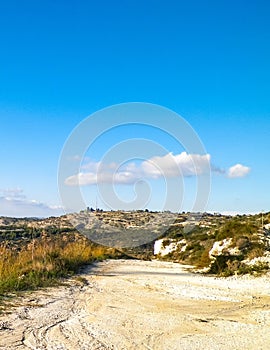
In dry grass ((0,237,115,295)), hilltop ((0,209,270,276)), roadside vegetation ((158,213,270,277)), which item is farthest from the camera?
hilltop ((0,209,270,276))

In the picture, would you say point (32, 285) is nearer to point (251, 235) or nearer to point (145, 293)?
point (145, 293)

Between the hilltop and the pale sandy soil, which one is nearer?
the pale sandy soil

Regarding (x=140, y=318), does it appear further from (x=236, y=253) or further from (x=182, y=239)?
(x=182, y=239)

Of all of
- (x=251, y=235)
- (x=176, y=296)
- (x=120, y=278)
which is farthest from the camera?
(x=251, y=235)

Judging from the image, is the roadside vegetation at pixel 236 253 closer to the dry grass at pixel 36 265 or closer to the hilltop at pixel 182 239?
the hilltop at pixel 182 239

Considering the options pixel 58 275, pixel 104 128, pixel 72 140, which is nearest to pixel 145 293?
pixel 58 275

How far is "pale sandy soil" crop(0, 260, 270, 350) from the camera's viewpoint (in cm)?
619

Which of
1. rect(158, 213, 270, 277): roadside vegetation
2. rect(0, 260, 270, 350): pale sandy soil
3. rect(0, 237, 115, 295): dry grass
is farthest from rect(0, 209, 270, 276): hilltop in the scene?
rect(0, 260, 270, 350): pale sandy soil

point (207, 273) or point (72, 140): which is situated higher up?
point (72, 140)

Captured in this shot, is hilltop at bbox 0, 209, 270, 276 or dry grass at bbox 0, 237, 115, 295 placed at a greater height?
hilltop at bbox 0, 209, 270, 276

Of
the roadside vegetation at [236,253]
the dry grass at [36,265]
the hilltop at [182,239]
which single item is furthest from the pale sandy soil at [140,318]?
the hilltop at [182,239]

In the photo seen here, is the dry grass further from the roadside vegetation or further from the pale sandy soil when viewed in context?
the roadside vegetation

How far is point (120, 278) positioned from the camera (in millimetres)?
14227

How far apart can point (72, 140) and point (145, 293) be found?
454 inches
